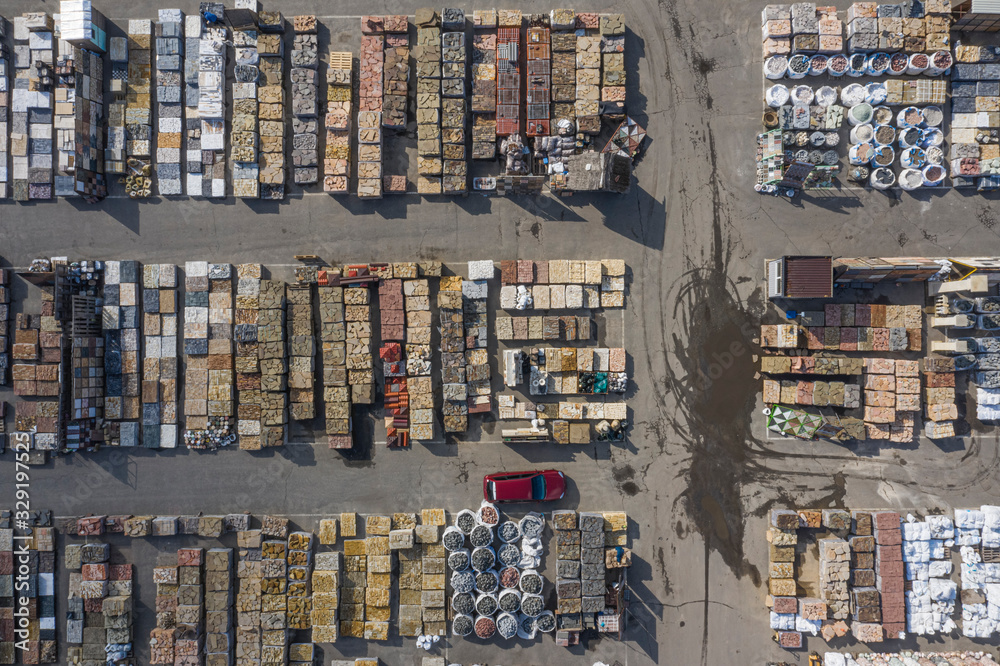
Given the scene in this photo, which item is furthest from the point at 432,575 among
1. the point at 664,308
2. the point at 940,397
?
the point at 940,397

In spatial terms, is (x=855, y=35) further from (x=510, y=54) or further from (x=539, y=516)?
(x=539, y=516)

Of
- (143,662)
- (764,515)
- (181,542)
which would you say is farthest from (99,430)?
(764,515)

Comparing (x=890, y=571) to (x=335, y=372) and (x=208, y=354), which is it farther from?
(x=208, y=354)

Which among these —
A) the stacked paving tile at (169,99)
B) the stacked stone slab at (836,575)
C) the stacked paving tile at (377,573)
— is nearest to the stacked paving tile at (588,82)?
the stacked paving tile at (169,99)

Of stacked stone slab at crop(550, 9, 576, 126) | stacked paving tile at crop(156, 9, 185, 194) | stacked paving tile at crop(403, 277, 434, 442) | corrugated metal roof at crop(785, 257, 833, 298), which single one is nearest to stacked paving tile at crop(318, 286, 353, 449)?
stacked paving tile at crop(403, 277, 434, 442)

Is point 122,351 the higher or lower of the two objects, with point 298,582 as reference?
higher

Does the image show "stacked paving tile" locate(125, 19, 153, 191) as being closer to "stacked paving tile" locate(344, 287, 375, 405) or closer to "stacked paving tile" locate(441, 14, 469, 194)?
"stacked paving tile" locate(344, 287, 375, 405)

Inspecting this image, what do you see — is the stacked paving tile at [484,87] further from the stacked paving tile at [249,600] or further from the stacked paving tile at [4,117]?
the stacked paving tile at [4,117]

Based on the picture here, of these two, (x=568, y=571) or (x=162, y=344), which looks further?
(x=162, y=344)
